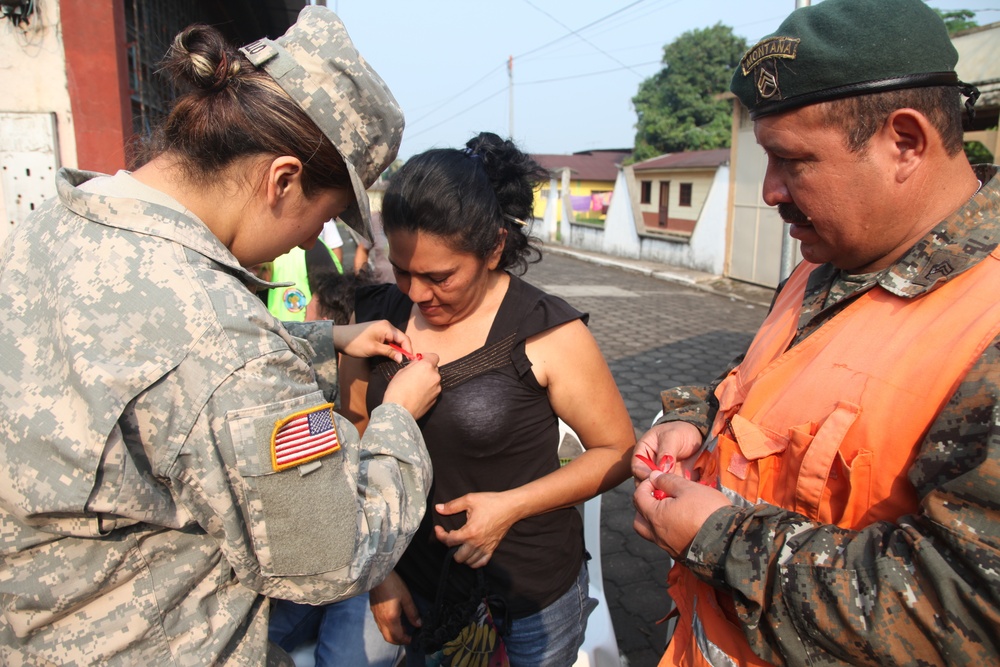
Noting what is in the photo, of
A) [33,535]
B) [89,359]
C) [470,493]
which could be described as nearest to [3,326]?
[89,359]

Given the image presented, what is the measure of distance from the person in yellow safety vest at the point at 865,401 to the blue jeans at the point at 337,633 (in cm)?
97

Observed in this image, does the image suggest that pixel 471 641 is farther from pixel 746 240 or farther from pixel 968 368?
pixel 746 240

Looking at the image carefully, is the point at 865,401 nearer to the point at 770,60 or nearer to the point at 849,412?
the point at 849,412

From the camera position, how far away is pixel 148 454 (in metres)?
1.02

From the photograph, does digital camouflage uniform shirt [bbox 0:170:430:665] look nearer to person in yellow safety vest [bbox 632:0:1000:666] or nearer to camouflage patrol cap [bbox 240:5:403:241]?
camouflage patrol cap [bbox 240:5:403:241]

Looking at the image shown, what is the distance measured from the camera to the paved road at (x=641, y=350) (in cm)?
336

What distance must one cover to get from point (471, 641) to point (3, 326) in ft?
4.29

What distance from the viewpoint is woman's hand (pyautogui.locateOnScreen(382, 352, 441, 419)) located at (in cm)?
156

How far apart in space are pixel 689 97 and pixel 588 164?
608cm

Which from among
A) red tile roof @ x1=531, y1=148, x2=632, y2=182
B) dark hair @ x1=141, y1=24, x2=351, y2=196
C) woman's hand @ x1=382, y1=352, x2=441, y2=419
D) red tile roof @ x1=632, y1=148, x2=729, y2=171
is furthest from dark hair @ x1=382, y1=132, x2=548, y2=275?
red tile roof @ x1=531, y1=148, x2=632, y2=182

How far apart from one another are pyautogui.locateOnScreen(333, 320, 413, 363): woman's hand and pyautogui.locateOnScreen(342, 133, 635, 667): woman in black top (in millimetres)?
66

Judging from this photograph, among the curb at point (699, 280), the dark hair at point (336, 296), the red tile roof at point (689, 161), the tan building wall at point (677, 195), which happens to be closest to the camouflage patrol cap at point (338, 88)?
the dark hair at point (336, 296)

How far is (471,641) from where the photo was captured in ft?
5.74

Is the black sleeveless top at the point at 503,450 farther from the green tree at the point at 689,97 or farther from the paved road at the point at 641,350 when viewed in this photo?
the green tree at the point at 689,97
